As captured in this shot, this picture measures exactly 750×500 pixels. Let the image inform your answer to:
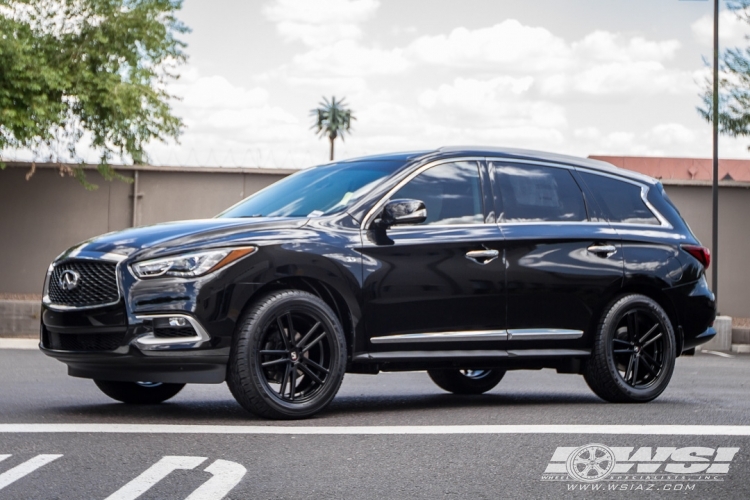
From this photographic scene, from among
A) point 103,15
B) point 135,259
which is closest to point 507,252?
point 135,259

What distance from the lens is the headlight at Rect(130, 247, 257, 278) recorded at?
6941 mm

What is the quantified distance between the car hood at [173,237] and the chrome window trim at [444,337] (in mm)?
973

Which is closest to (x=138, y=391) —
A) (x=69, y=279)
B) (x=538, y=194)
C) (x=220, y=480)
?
(x=69, y=279)

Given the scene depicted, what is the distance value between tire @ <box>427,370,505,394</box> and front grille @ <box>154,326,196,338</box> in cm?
315

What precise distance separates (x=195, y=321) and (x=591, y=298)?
3130mm

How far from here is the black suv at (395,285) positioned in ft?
23.0

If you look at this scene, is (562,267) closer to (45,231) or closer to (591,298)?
(591,298)

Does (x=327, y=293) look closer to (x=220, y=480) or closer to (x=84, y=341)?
(x=84, y=341)

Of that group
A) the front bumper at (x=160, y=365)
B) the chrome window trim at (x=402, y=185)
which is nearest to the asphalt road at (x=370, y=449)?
the front bumper at (x=160, y=365)

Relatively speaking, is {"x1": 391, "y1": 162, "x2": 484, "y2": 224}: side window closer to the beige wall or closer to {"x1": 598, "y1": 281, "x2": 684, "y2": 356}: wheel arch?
{"x1": 598, "y1": 281, "x2": 684, "y2": 356}: wheel arch

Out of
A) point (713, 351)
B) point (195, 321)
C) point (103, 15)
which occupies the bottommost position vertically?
point (713, 351)

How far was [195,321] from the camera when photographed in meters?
6.93

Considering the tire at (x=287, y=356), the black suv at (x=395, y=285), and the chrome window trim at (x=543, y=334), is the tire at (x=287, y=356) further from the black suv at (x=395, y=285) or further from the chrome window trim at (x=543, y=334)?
the chrome window trim at (x=543, y=334)

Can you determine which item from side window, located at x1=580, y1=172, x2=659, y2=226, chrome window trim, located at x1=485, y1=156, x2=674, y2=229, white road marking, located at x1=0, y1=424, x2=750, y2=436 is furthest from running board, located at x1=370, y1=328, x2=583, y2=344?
side window, located at x1=580, y1=172, x2=659, y2=226
